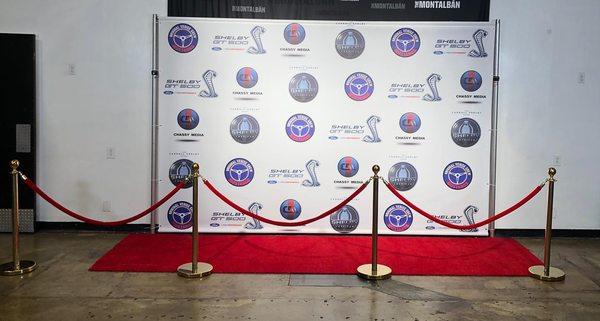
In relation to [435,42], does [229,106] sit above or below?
below

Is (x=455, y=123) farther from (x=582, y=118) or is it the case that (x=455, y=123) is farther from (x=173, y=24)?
(x=173, y=24)

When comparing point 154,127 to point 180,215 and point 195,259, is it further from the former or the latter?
point 195,259

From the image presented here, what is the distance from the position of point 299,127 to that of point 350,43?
1.14 m

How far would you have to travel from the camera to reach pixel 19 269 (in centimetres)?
498

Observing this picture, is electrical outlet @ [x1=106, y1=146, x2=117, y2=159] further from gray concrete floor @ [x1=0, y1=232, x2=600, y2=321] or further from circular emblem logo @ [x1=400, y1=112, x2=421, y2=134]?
circular emblem logo @ [x1=400, y1=112, x2=421, y2=134]

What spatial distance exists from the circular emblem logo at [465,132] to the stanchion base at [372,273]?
6.80ft

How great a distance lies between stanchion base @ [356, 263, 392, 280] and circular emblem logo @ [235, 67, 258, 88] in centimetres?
253

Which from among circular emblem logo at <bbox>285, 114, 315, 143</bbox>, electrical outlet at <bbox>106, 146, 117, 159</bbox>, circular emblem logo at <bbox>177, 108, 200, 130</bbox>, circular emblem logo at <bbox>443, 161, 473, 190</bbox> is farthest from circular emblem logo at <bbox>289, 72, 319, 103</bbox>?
electrical outlet at <bbox>106, 146, 117, 159</bbox>

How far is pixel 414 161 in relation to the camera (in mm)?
6465

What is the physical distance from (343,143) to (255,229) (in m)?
1.46

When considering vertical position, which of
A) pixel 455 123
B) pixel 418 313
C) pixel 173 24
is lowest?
pixel 418 313

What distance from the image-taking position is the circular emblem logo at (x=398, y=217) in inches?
257

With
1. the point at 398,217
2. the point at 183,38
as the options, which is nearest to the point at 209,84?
the point at 183,38

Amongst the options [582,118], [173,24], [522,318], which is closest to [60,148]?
[173,24]
